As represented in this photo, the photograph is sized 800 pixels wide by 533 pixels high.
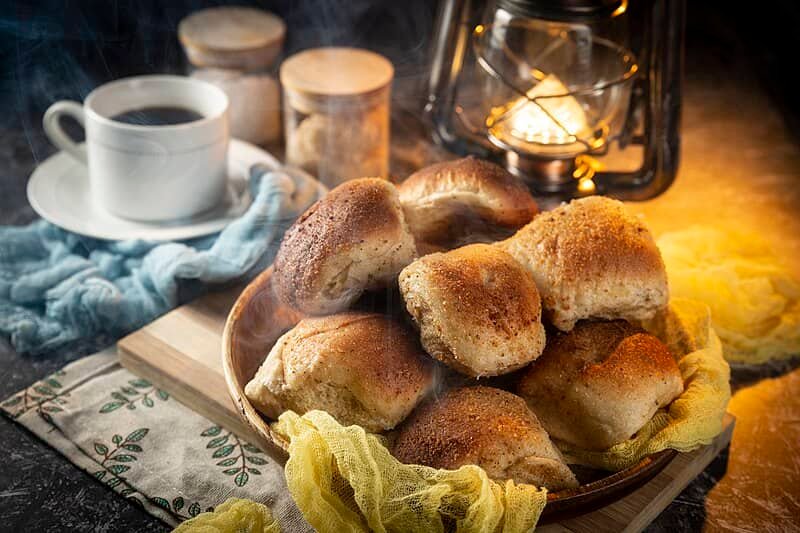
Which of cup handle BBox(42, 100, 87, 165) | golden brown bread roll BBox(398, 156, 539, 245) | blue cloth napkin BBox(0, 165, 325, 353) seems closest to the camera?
golden brown bread roll BBox(398, 156, 539, 245)

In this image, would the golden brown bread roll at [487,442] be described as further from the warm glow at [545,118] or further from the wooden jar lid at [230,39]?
the wooden jar lid at [230,39]

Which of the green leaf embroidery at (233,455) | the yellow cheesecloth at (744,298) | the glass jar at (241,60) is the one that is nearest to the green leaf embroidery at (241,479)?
the green leaf embroidery at (233,455)

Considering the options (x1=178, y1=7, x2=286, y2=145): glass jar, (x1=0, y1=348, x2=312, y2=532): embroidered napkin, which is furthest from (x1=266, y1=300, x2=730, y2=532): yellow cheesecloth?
(x1=178, y1=7, x2=286, y2=145): glass jar

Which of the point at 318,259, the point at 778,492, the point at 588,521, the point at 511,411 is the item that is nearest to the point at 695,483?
the point at 778,492

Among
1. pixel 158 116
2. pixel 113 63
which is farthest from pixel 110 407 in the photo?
pixel 113 63

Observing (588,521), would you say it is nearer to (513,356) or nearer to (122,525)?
(513,356)

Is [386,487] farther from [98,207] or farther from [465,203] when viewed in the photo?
[98,207]

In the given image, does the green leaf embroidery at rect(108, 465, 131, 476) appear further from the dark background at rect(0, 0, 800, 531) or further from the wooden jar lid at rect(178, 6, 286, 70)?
the wooden jar lid at rect(178, 6, 286, 70)

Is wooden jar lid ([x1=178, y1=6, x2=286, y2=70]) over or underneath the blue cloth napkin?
over
